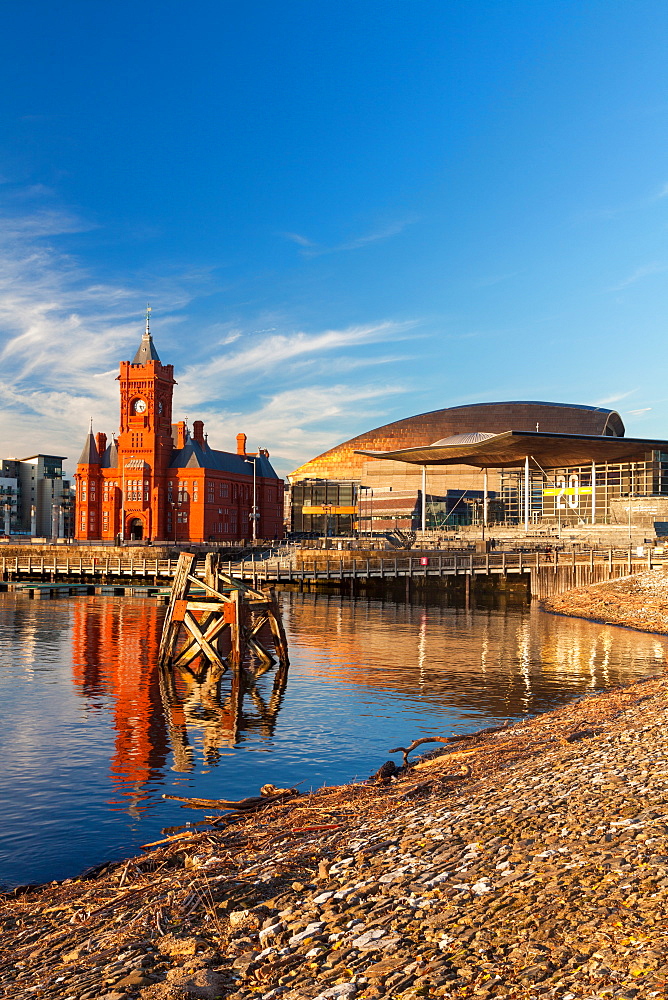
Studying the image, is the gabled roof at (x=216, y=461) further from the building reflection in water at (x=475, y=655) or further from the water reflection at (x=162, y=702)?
the water reflection at (x=162, y=702)

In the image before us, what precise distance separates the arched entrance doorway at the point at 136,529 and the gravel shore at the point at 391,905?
99.0 metres

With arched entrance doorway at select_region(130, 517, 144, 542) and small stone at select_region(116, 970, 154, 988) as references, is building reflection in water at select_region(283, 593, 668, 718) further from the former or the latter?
arched entrance doorway at select_region(130, 517, 144, 542)

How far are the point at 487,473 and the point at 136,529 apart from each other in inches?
2049

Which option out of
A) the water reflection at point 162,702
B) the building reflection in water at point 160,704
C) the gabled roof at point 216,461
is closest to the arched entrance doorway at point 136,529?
the gabled roof at point 216,461

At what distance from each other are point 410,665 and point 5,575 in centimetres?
7348

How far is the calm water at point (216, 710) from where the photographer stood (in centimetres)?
1485

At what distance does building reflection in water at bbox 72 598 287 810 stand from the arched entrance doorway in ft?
225

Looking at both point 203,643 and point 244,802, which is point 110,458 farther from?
point 244,802

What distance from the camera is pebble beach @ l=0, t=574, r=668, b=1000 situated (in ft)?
22.3

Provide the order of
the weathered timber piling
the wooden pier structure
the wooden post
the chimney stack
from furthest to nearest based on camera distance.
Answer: the chimney stack, the wooden pier structure, the wooden post, the weathered timber piling

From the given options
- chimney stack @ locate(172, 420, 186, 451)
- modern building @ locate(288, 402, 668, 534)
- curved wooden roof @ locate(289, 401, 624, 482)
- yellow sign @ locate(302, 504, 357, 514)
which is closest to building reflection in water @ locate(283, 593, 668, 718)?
modern building @ locate(288, 402, 668, 534)

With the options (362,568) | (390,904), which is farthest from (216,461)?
(390,904)

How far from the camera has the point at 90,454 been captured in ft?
376

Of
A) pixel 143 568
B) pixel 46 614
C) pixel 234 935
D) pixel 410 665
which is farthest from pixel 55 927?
pixel 143 568
